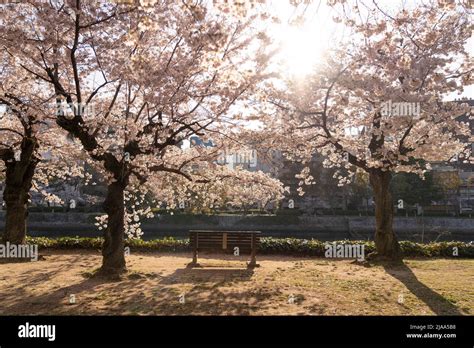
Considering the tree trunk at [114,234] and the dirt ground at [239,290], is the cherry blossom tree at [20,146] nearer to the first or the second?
the dirt ground at [239,290]

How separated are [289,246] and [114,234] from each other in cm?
797

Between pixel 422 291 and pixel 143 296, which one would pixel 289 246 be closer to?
pixel 422 291

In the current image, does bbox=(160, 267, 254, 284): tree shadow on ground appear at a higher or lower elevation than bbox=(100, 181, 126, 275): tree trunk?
lower

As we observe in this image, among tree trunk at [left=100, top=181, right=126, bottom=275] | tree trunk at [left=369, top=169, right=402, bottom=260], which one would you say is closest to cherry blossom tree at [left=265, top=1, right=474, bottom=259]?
tree trunk at [left=369, top=169, right=402, bottom=260]

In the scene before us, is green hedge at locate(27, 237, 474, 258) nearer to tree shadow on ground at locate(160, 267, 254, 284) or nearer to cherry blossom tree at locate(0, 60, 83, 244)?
cherry blossom tree at locate(0, 60, 83, 244)

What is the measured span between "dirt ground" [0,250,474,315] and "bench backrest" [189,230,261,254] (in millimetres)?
553

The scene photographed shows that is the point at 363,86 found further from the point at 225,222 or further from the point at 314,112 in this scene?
the point at 225,222

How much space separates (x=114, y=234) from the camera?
10.8m

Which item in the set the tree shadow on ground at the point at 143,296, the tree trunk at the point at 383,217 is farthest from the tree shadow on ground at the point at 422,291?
the tree shadow on ground at the point at 143,296

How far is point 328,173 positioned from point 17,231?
4014 cm

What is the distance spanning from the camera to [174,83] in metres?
10.5

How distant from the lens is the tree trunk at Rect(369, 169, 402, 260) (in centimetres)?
1377

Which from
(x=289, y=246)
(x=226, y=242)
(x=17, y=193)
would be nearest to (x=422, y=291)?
(x=226, y=242)
